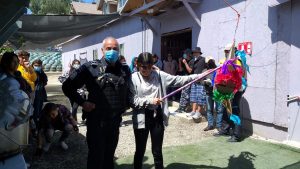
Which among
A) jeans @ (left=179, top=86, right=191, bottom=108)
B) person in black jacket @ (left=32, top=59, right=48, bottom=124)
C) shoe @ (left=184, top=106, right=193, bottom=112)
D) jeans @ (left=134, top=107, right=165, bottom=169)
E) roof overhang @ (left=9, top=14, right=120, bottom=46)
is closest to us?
jeans @ (left=134, top=107, right=165, bottom=169)

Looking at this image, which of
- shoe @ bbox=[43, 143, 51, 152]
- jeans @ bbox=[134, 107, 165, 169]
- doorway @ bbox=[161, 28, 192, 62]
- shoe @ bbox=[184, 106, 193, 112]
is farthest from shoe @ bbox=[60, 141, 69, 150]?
doorway @ bbox=[161, 28, 192, 62]

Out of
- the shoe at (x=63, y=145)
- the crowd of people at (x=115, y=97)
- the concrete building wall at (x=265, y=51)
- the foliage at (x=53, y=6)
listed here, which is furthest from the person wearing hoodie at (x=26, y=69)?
the foliage at (x=53, y=6)

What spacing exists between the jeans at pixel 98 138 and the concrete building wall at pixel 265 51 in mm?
3703

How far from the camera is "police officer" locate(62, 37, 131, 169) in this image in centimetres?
323

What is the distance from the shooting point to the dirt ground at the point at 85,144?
495 cm

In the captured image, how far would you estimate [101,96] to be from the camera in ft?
10.6

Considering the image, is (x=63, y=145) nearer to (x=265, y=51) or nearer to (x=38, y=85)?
(x=38, y=85)

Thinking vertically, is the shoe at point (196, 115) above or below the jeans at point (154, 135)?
below

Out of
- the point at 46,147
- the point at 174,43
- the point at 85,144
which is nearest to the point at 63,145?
the point at 46,147

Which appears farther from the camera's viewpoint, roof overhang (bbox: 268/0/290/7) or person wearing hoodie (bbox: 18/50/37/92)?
person wearing hoodie (bbox: 18/50/37/92)

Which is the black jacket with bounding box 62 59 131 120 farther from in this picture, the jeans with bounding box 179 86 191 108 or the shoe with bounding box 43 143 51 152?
the jeans with bounding box 179 86 191 108

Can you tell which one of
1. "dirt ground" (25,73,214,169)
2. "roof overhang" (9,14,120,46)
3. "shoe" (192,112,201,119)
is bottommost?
"dirt ground" (25,73,214,169)

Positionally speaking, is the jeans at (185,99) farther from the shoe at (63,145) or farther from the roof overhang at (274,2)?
the shoe at (63,145)

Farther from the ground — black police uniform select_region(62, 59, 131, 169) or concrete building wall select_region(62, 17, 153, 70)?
concrete building wall select_region(62, 17, 153, 70)
